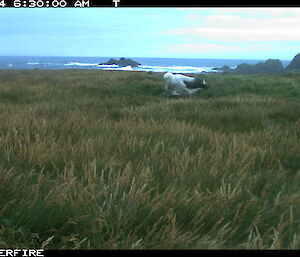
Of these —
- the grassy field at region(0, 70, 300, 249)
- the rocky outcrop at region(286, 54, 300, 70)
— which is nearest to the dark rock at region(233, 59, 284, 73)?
the rocky outcrop at region(286, 54, 300, 70)

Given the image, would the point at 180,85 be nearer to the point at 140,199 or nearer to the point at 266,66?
the point at 140,199

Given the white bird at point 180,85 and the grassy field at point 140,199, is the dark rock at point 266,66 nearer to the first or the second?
the white bird at point 180,85

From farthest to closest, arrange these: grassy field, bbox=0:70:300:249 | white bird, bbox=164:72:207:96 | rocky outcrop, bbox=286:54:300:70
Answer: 1. rocky outcrop, bbox=286:54:300:70
2. white bird, bbox=164:72:207:96
3. grassy field, bbox=0:70:300:249

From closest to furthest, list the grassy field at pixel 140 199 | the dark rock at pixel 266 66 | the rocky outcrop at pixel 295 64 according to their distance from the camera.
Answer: the grassy field at pixel 140 199
the rocky outcrop at pixel 295 64
the dark rock at pixel 266 66

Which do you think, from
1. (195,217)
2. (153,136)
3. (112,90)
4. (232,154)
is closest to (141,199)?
(195,217)

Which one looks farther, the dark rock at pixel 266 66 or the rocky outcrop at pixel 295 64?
the dark rock at pixel 266 66

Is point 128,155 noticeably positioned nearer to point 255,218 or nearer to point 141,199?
point 141,199

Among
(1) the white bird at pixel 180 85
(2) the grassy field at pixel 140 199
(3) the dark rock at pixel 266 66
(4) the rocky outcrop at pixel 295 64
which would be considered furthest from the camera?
(3) the dark rock at pixel 266 66

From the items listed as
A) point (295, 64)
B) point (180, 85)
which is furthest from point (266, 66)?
point (180, 85)

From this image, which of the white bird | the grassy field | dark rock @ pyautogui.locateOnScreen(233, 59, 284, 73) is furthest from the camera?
dark rock @ pyautogui.locateOnScreen(233, 59, 284, 73)

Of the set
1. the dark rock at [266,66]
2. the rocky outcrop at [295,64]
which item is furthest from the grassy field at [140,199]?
the rocky outcrop at [295,64]

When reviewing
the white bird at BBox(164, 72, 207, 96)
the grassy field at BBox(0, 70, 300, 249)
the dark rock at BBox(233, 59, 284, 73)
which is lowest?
the grassy field at BBox(0, 70, 300, 249)

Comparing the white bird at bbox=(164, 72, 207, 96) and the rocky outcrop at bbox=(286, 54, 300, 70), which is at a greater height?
the rocky outcrop at bbox=(286, 54, 300, 70)

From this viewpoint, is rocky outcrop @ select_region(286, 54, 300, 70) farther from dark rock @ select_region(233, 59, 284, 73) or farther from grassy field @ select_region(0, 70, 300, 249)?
grassy field @ select_region(0, 70, 300, 249)
